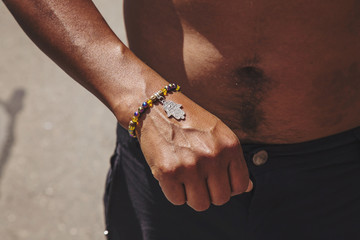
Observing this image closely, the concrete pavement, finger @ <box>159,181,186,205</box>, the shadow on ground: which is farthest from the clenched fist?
the shadow on ground

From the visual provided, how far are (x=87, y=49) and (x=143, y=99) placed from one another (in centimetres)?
14

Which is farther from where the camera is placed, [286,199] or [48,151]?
[48,151]

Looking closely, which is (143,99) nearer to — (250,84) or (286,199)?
(250,84)

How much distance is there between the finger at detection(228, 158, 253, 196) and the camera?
679mm

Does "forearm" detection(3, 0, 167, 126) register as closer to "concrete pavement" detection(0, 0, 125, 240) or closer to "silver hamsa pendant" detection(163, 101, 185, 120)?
"silver hamsa pendant" detection(163, 101, 185, 120)

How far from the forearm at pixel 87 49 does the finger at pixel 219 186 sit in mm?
177

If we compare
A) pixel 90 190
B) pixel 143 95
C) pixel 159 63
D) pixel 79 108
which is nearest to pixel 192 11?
pixel 159 63

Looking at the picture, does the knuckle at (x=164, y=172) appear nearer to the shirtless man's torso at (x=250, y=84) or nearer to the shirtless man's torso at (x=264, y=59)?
the shirtless man's torso at (x=250, y=84)

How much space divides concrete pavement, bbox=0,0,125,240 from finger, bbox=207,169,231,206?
1.54m

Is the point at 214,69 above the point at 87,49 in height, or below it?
below

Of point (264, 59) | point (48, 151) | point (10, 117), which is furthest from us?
point (10, 117)

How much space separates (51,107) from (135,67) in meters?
1.97

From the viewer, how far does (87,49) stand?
75cm

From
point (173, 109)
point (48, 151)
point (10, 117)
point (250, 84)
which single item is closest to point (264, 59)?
point (250, 84)
